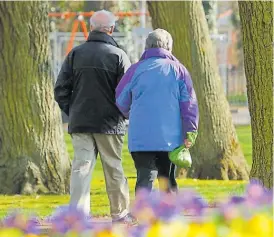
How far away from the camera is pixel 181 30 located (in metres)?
14.3

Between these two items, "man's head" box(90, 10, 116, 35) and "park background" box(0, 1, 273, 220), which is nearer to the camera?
"man's head" box(90, 10, 116, 35)

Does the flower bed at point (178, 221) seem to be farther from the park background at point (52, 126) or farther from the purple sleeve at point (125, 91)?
the park background at point (52, 126)

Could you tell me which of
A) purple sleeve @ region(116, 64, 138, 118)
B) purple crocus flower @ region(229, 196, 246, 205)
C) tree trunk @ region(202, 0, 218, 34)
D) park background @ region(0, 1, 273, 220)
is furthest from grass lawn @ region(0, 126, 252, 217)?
tree trunk @ region(202, 0, 218, 34)

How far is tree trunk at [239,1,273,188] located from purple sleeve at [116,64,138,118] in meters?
1.19

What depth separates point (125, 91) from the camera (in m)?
8.30

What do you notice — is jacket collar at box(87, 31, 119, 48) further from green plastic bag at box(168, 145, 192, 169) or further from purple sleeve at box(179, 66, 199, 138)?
green plastic bag at box(168, 145, 192, 169)

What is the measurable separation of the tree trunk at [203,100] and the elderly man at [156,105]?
19.5 ft

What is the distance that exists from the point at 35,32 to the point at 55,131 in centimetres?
118

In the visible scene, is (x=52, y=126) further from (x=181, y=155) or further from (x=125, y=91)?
(x=181, y=155)

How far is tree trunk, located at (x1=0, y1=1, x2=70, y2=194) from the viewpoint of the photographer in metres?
12.1

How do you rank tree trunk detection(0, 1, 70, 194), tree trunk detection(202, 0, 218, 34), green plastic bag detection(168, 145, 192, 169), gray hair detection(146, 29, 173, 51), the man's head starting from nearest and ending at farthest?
1. green plastic bag detection(168, 145, 192, 169)
2. gray hair detection(146, 29, 173, 51)
3. the man's head
4. tree trunk detection(0, 1, 70, 194)
5. tree trunk detection(202, 0, 218, 34)

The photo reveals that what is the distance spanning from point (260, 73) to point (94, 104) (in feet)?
4.73

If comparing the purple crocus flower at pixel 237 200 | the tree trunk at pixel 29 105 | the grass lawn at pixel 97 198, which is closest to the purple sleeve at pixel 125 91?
the grass lawn at pixel 97 198

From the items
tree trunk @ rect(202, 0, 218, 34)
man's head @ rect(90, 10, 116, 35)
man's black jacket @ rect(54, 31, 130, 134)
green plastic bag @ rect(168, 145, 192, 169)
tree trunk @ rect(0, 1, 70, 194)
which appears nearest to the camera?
green plastic bag @ rect(168, 145, 192, 169)
